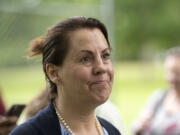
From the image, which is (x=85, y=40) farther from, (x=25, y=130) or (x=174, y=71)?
(x=174, y=71)

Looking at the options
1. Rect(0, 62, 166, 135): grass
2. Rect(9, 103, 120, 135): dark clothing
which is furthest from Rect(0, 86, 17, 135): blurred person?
Rect(0, 62, 166, 135): grass

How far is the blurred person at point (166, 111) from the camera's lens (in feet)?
13.4

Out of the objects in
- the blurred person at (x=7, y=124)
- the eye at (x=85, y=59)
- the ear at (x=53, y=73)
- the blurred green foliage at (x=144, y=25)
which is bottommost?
the blurred green foliage at (x=144, y=25)

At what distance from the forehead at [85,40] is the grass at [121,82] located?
7.96 ft

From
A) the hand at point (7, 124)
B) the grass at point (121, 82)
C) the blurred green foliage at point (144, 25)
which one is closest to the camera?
the hand at point (7, 124)

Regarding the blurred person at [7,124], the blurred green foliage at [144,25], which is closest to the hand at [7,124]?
the blurred person at [7,124]

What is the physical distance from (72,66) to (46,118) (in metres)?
0.25

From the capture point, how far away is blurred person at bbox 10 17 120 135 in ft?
5.08

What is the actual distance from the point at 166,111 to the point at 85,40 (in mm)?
2816

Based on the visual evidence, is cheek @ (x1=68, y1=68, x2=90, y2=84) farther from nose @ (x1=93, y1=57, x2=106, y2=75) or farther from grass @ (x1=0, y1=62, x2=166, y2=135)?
grass @ (x1=0, y1=62, x2=166, y2=135)

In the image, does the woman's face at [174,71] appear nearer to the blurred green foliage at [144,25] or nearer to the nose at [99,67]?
the nose at [99,67]

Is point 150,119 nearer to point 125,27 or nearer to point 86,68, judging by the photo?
point 86,68

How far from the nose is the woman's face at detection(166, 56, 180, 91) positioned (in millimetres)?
2858

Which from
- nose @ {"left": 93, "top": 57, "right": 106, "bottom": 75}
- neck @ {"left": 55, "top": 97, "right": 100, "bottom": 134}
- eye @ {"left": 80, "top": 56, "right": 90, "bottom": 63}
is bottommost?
neck @ {"left": 55, "top": 97, "right": 100, "bottom": 134}
